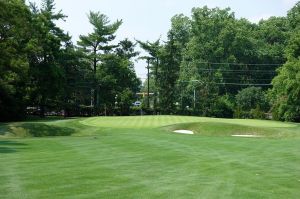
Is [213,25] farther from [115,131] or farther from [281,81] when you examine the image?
[115,131]

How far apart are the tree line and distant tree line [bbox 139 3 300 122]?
0.60 ft

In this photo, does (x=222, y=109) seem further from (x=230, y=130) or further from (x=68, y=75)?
(x=230, y=130)

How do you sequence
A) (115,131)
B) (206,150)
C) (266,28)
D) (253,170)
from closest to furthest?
(253,170), (206,150), (115,131), (266,28)

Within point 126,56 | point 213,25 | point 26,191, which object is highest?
point 213,25

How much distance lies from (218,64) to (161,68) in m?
13.0

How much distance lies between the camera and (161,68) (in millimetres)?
81312

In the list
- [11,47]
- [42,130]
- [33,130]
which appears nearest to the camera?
[33,130]

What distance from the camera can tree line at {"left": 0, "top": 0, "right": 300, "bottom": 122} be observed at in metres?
49.4

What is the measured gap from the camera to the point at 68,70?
73812 mm

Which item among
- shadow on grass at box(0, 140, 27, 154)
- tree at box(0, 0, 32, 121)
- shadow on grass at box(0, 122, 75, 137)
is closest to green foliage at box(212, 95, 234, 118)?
tree at box(0, 0, 32, 121)

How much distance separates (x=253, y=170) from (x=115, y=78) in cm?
6376

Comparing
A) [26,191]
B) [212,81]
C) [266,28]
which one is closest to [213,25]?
[212,81]

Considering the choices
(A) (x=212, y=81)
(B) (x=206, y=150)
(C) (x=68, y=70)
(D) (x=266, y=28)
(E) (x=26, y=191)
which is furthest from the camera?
(D) (x=266, y=28)

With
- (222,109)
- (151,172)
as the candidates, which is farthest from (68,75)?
(151,172)
